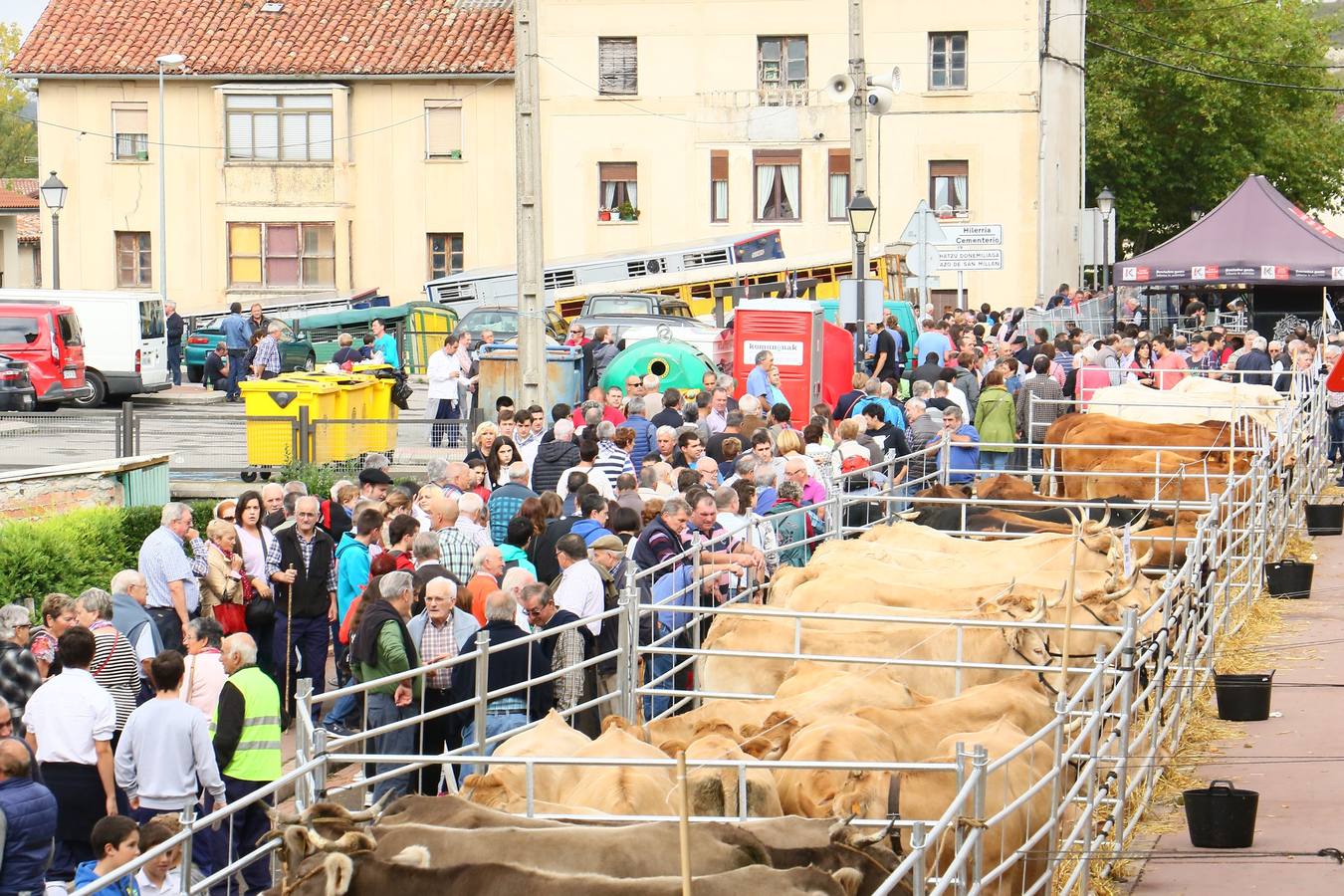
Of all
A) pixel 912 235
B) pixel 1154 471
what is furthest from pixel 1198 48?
pixel 1154 471

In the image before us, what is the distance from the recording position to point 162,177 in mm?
47312

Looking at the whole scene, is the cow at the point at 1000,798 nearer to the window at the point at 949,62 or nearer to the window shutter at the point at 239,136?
the window at the point at 949,62

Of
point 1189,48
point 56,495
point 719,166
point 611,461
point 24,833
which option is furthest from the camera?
point 1189,48

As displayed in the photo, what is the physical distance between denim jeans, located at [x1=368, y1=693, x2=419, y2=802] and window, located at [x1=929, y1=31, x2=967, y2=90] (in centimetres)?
3904

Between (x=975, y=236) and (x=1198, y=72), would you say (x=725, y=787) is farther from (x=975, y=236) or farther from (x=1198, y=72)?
(x=1198, y=72)

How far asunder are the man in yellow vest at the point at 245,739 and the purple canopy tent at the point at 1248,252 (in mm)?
27153

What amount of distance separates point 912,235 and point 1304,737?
48.2 feet

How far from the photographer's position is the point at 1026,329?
37.7m

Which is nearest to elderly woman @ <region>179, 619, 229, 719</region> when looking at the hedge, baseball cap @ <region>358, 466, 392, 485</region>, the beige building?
baseball cap @ <region>358, 466, 392, 485</region>

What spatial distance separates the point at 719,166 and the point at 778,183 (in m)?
1.55

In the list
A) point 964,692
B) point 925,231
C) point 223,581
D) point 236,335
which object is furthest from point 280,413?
point 236,335

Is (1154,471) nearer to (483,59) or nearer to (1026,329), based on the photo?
(1026,329)

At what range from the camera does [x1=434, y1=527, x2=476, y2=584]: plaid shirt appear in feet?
45.4

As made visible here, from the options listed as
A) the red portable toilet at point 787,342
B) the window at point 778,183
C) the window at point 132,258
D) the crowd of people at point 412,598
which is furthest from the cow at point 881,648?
the window at point 132,258
